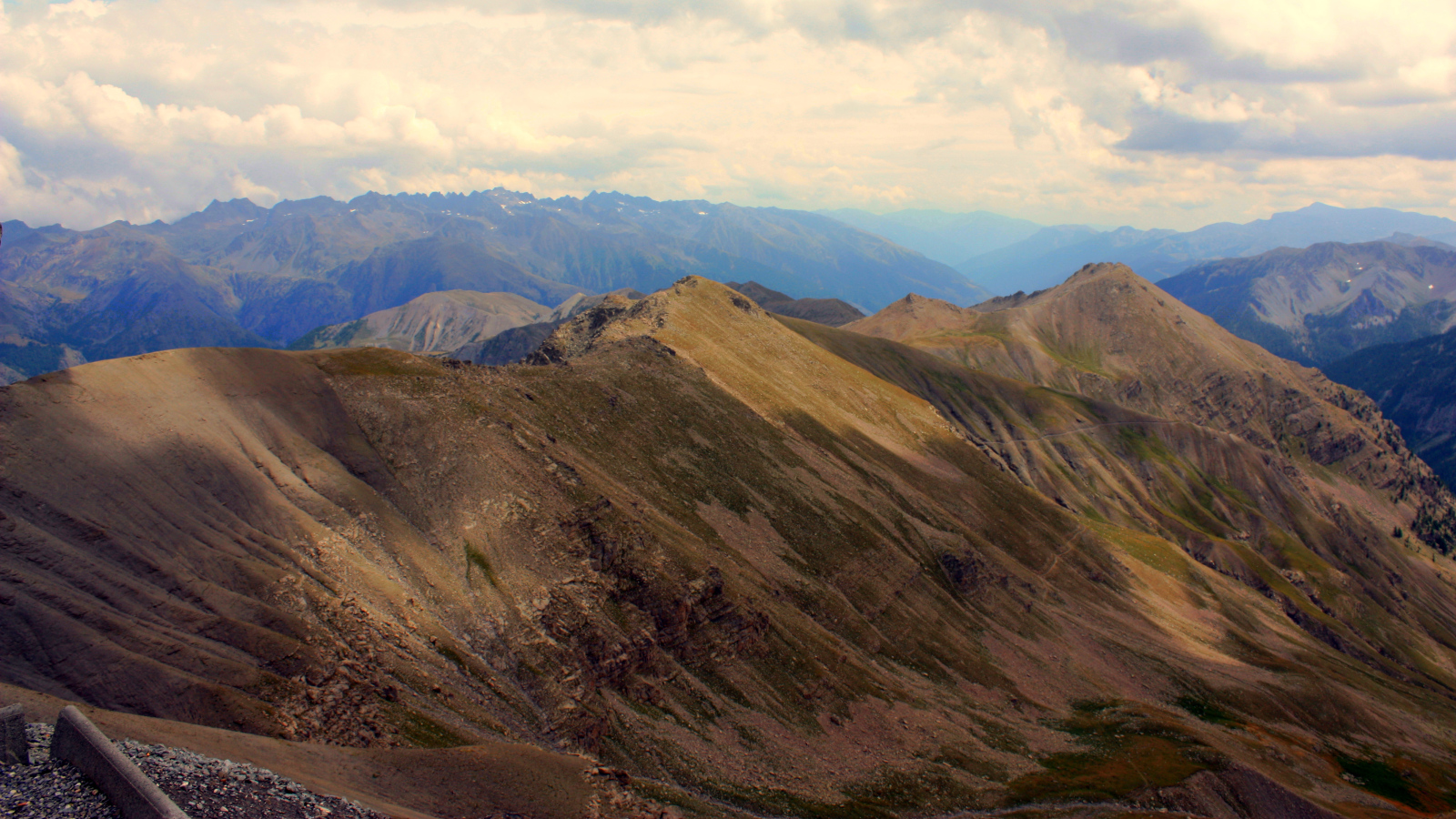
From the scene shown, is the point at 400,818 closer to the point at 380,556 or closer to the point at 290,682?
the point at 290,682

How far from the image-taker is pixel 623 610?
3189 inches

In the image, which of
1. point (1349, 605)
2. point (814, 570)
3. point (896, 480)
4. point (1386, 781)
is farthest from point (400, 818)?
point (1349, 605)

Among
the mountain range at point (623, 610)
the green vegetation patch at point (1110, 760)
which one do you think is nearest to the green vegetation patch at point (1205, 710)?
the mountain range at point (623, 610)

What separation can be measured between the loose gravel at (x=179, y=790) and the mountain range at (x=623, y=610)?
6.60m

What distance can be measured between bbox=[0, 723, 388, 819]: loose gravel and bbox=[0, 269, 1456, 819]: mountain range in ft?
21.7

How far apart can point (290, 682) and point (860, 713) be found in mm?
57634

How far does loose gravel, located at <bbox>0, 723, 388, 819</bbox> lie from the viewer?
2939cm

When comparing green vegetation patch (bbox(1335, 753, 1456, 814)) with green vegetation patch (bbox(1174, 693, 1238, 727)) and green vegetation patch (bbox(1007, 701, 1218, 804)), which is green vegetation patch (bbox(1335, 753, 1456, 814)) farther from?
green vegetation patch (bbox(1007, 701, 1218, 804))

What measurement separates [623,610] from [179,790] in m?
50.3

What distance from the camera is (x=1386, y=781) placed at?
109875 mm

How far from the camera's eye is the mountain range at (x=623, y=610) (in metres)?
55.1

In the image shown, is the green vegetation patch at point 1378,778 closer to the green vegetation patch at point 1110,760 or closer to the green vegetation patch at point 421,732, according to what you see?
the green vegetation patch at point 1110,760

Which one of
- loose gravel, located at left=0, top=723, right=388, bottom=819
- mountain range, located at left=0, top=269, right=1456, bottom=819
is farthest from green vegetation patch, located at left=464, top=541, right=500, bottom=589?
loose gravel, located at left=0, top=723, right=388, bottom=819

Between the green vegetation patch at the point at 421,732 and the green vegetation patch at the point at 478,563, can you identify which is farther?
the green vegetation patch at the point at 478,563
